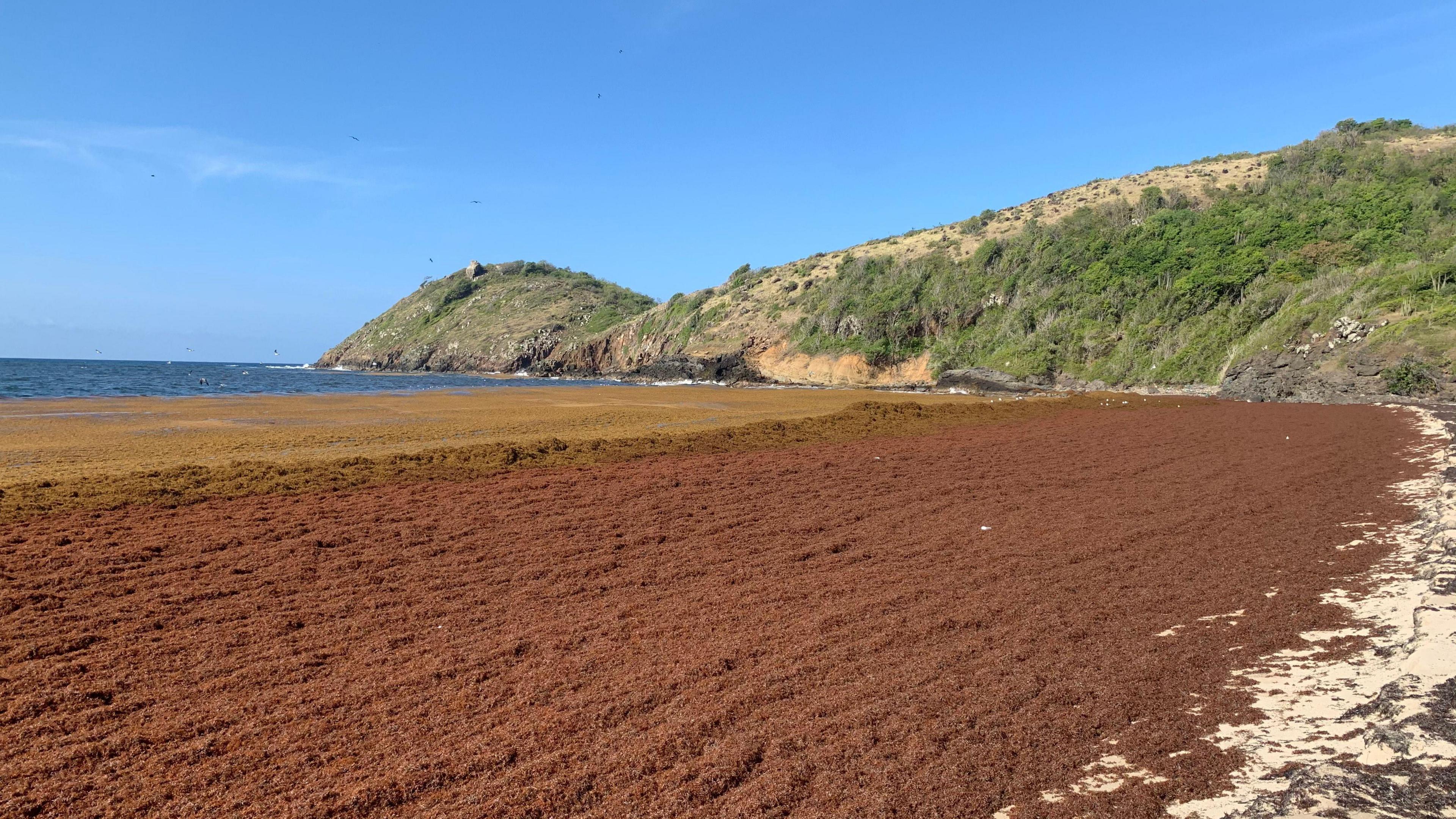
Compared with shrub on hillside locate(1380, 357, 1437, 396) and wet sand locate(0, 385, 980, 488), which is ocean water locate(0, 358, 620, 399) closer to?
wet sand locate(0, 385, 980, 488)

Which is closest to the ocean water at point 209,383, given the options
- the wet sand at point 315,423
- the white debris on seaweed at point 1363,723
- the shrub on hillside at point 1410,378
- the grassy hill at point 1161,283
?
the wet sand at point 315,423

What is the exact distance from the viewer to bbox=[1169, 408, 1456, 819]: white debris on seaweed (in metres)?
2.87

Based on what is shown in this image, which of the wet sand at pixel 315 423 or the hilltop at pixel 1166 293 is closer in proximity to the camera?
the wet sand at pixel 315 423

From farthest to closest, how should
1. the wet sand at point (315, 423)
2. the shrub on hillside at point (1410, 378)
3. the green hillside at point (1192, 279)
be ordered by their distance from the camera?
the green hillside at point (1192, 279), the shrub on hillside at point (1410, 378), the wet sand at point (315, 423)

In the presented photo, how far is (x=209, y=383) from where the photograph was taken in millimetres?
48469

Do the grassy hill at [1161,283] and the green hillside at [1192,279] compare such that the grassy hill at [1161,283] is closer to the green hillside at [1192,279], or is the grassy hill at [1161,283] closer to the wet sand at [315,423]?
the green hillside at [1192,279]

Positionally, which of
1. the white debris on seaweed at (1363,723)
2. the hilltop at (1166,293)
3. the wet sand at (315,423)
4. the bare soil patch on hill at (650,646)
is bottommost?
the bare soil patch on hill at (650,646)

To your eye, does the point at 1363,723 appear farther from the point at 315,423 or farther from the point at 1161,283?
the point at 1161,283

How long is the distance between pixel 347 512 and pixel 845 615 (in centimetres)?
694

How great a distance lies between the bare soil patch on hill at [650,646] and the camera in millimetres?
3510

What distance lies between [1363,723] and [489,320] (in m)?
111

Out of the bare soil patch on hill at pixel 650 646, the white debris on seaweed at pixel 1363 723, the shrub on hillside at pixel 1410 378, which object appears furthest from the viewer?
the shrub on hillside at pixel 1410 378

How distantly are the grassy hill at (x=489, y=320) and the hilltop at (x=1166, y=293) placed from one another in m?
30.0

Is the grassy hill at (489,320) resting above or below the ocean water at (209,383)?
above
